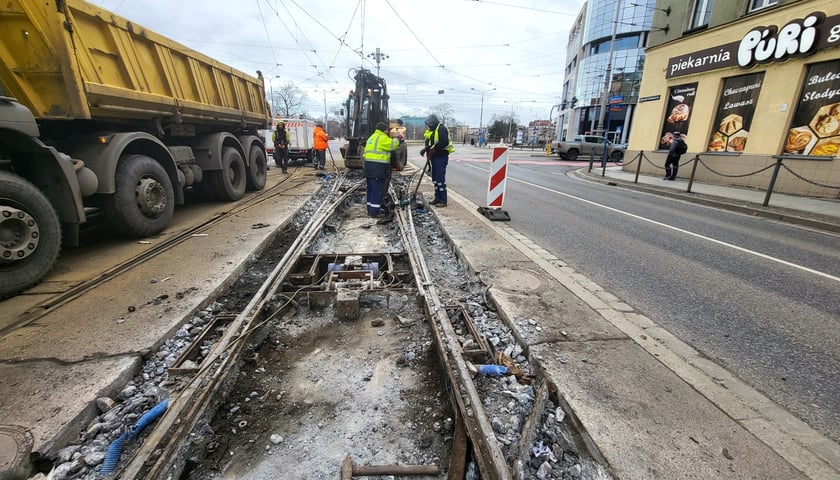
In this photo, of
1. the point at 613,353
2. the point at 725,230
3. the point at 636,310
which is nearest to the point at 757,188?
the point at 725,230

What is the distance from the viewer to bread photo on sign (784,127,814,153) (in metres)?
10.8

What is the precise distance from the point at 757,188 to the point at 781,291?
35.0 ft

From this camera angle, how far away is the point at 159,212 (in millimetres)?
5742

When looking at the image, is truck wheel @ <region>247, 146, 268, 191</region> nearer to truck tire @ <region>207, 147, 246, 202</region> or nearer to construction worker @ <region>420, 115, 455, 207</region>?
truck tire @ <region>207, 147, 246, 202</region>

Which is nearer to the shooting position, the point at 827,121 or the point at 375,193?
the point at 375,193

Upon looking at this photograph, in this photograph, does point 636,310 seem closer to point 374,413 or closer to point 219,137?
point 374,413

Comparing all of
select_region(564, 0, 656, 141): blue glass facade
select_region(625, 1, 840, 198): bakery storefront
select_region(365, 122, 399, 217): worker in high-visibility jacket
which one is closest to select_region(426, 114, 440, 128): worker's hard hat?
select_region(365, 122, 399, 217): worker in high-visibility jacket

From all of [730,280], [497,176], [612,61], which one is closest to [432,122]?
[497,176]

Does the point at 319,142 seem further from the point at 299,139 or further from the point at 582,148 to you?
the point at 582,148

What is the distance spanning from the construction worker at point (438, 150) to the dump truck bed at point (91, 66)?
14.8 feet

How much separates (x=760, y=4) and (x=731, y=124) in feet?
12.2

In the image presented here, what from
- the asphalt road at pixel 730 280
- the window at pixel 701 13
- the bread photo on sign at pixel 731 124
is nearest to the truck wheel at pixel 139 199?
the asphalt road at pixel 730 280

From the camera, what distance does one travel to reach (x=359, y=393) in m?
2.53

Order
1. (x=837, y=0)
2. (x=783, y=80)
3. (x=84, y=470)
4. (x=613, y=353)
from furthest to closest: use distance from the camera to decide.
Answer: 1. (x=783, y=80)
2. (x=837, y=0)
3. (x=613, y=353)
4. (x=84, y=470)
